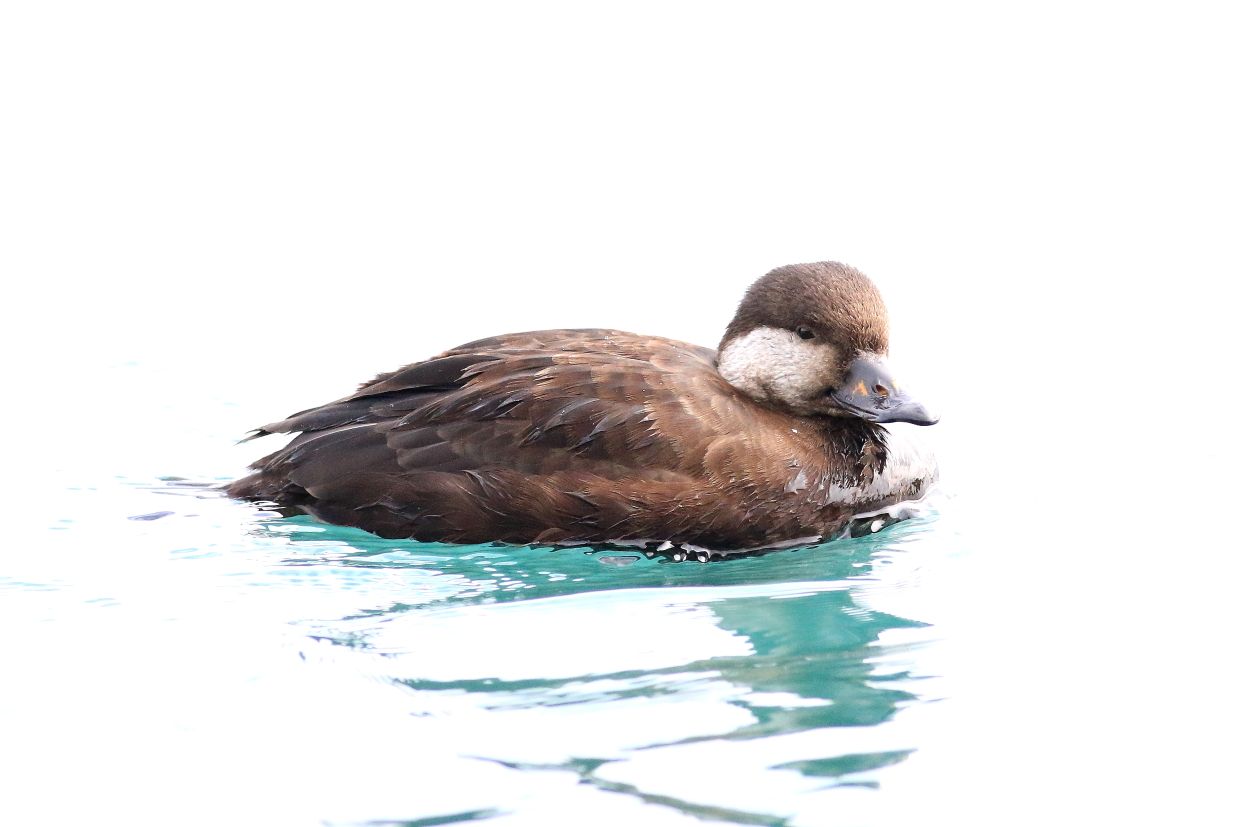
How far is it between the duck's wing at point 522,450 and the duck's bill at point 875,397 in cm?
47

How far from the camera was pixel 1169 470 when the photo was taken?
738cm

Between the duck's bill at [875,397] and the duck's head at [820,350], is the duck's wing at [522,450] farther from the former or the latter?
the duck's bill at [875,397]

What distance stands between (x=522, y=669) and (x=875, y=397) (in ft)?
7.33

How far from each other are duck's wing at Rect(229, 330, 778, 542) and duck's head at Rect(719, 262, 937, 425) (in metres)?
0.20

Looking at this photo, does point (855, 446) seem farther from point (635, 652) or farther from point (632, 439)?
point (635, 652)

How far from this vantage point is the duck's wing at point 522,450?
6.11 meters

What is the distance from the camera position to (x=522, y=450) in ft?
20.3

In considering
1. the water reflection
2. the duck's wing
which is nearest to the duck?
the duck's wing

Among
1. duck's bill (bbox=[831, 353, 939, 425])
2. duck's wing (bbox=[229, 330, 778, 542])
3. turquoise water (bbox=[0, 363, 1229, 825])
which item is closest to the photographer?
turquoise water (bbox=[0, 363, 1229, 825])

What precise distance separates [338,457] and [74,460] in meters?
1.89

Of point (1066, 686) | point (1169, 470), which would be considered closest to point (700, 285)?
point (1169, 470)

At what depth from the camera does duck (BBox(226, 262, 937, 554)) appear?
20.1 feet

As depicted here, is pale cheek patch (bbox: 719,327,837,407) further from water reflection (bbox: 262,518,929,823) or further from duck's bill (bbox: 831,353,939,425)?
water reflection (bbox: 262,518,929,823)

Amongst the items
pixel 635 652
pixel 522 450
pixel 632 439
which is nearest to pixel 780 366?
pixel 632 439
